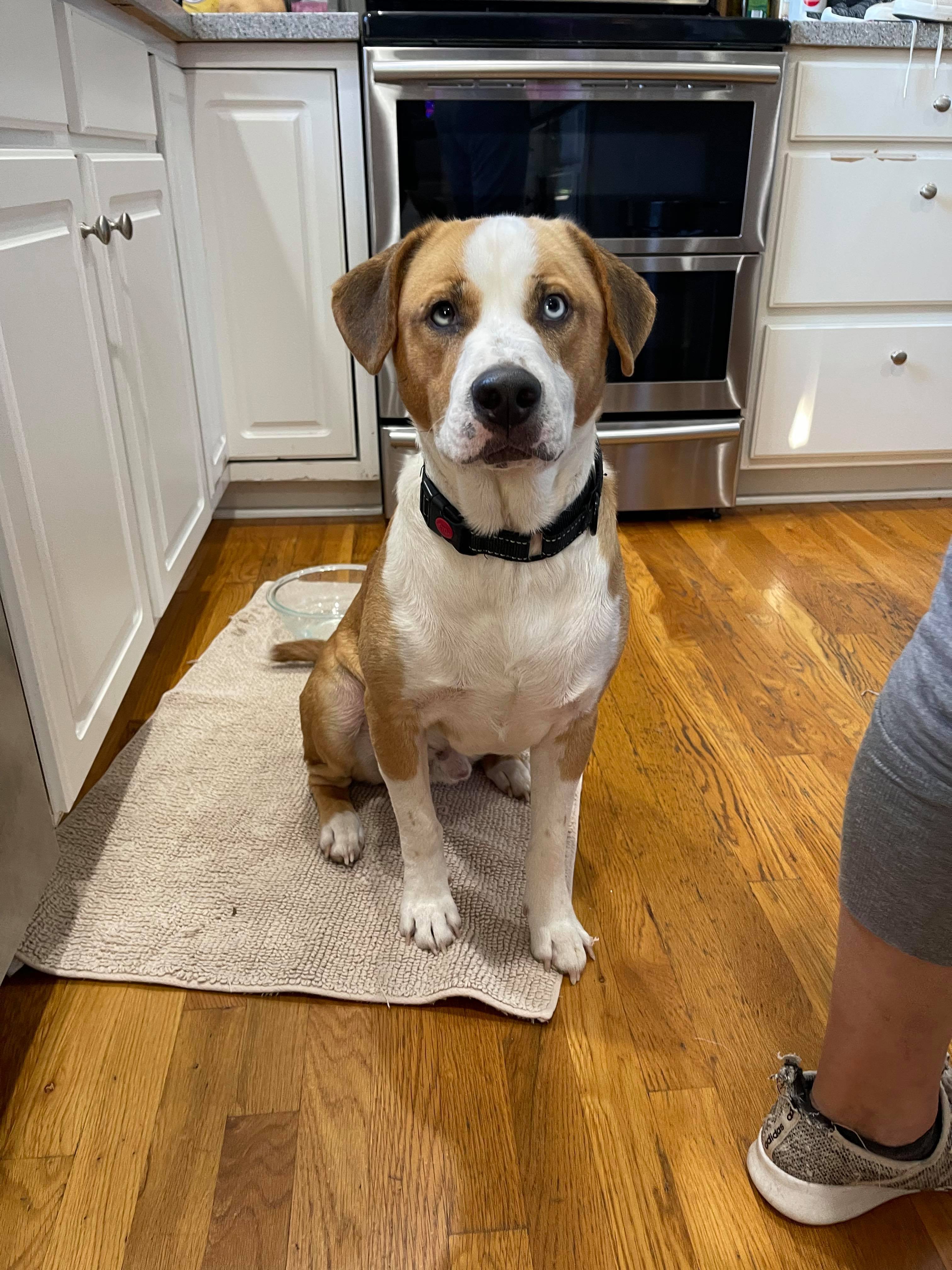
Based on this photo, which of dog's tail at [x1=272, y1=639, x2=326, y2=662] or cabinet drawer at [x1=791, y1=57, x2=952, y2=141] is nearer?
dog's tail at [x1=272, y1=639, x2=326, y2=662]

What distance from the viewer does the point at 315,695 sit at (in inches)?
56.8

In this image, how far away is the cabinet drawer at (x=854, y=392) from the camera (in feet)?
8.89

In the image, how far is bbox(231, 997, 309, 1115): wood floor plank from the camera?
1079 mm

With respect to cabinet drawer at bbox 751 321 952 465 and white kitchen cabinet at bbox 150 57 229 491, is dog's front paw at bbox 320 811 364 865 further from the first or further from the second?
cabinet drawer at bbox 751 321 952 465

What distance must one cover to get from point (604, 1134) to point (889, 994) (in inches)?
14.9

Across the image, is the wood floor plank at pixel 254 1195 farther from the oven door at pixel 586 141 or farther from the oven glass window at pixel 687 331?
the oven glass window at pixel 687 331

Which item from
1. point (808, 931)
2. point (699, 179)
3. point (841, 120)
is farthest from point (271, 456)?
point (808, 931)

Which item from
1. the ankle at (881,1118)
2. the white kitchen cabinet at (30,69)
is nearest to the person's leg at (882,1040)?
the ankle at (881,1118)

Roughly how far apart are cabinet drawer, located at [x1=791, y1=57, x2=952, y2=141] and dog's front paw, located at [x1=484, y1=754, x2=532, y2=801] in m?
1.92

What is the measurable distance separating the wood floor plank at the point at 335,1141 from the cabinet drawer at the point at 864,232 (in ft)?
7.50

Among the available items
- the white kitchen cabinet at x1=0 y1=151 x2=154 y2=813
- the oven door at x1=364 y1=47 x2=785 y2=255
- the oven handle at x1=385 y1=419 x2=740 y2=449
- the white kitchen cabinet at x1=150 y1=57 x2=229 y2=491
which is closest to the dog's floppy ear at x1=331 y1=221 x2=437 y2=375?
the white kitchen cabinet at x1=0 y1=151 x2=154 y2=813

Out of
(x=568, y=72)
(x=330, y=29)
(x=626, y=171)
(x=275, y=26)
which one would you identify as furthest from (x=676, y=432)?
(x=275, y=26)

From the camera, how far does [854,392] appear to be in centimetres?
276

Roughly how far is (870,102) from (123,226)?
6.46 feet
